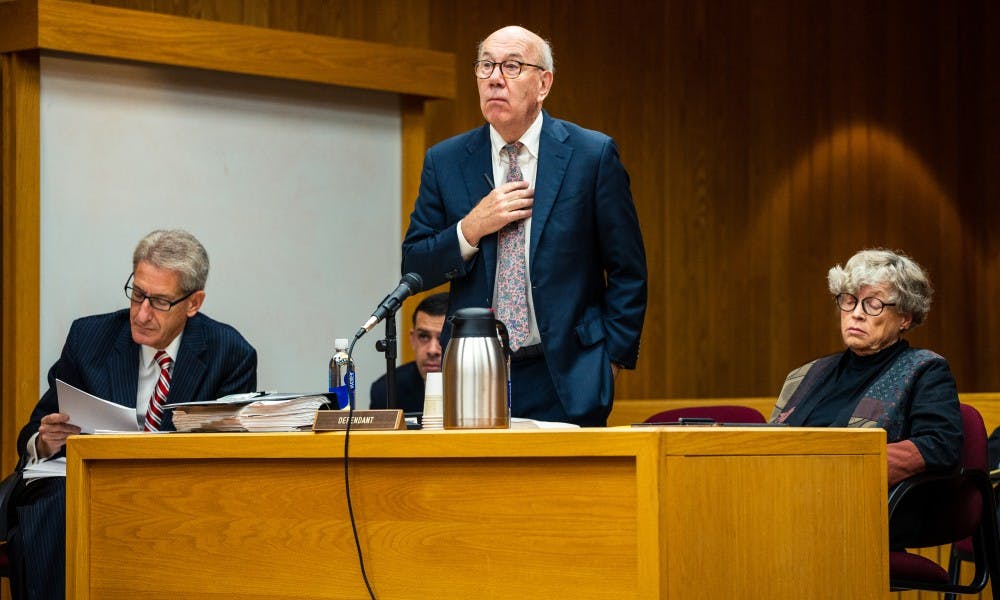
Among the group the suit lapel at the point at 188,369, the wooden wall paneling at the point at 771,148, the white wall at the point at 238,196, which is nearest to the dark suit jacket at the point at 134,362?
the suit lapel at the point at 188,369

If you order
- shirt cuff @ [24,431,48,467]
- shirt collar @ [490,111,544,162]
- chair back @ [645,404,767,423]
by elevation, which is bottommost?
shirt cuff @ [24,431,48,467]

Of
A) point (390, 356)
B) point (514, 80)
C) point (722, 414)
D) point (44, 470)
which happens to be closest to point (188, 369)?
point (44, 470)

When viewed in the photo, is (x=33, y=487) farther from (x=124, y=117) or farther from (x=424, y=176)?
(x=124, y=117)

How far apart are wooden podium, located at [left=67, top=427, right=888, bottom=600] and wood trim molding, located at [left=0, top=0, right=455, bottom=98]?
230 centimetres

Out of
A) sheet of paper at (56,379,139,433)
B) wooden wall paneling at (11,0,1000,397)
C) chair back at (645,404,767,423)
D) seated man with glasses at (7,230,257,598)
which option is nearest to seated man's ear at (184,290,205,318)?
seated man with glasses at (7,230,257,598)

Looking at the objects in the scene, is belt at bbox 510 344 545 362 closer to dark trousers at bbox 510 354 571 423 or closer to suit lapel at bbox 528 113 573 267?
dark trousers at bbox 510 354 571 423

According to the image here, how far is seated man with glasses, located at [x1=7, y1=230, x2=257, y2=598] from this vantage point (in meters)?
3.25

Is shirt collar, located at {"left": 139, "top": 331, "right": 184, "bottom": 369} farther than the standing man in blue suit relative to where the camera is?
Yes

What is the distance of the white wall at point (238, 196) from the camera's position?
4.34 metres

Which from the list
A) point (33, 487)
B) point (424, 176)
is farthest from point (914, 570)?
point (33, 487)

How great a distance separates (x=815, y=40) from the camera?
699 cm

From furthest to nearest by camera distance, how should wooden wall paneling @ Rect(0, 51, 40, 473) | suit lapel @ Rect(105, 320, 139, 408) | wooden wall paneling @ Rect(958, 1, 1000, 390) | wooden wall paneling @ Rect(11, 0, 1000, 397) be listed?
wooden wall paneling @ Rect(958, 1, 1000, 390) < wooden wall paneling @ Rect(11, 0, 1000, 397) < wooden wall paneling @ Rect(0, 51, 40, 473) < suit lapel @ Rect(105, 320, 139, 408)

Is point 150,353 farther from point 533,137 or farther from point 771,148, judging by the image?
point 771,148

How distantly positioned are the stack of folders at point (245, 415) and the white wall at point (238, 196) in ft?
6.59
